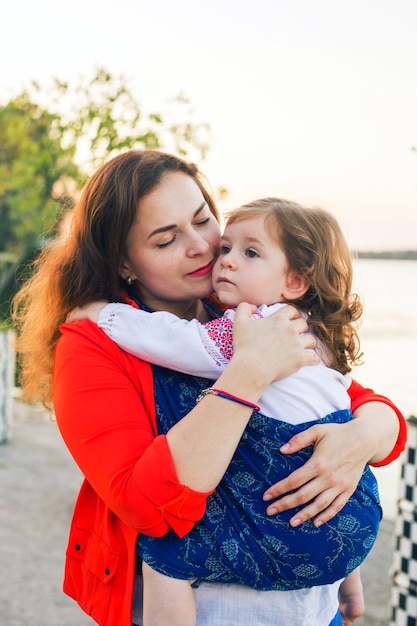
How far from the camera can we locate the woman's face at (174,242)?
1.89m

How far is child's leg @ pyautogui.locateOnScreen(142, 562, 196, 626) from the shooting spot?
156 centimetres

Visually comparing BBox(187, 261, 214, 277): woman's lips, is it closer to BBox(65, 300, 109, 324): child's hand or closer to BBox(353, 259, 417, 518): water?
BBox(65, 300, 109, 324): child's hand

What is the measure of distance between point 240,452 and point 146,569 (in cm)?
34

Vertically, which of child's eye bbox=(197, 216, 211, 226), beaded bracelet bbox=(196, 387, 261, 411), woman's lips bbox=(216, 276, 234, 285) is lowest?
beaded bracelet bbox=(196, 387, 261, 411)

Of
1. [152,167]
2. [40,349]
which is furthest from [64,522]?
[152,167]

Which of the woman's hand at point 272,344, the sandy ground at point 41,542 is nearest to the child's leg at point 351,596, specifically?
the woman's hand at point 272,344

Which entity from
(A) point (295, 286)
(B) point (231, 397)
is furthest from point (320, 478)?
(A) point (295, 286)

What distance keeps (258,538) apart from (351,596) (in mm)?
639

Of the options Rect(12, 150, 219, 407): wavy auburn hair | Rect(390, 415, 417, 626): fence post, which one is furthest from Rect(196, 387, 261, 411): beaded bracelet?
Rect(390, 415, 417, 626): fence post

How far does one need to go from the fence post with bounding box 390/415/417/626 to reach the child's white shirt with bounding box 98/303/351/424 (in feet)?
5.65

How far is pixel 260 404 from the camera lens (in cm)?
165

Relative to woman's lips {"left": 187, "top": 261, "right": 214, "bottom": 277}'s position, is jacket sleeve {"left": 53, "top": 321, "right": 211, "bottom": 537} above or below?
below

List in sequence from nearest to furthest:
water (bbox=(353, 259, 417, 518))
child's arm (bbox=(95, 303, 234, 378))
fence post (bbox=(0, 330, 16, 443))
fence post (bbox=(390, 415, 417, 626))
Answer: child's arm (bbox=(95, 303, 234, 378)) < fence post (bbox=(390, 415, 417, 626)) < water (bbox=(353, 259, 417, 518)) < fence post (bbox=(0, 330, 16, 443))

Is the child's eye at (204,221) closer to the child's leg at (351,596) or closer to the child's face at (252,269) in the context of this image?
the child's face at (252,269)
